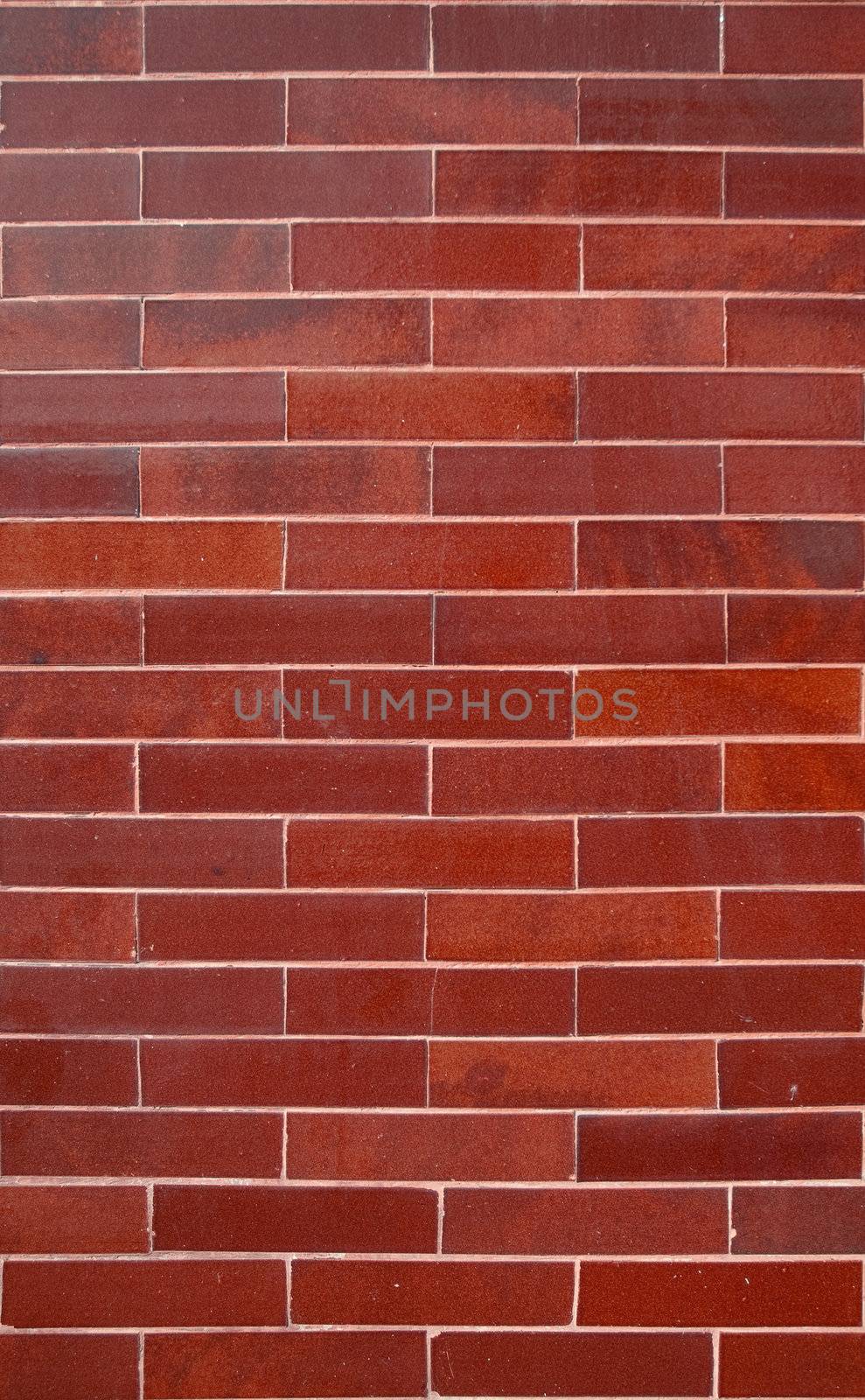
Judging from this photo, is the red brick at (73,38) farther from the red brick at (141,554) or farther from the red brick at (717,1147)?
the red brick at (717,1147)

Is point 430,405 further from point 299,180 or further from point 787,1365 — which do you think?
point 787,1365

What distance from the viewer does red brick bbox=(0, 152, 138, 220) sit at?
115 cm

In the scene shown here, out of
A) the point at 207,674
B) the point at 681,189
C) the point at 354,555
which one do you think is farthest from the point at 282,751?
the point at 681,189

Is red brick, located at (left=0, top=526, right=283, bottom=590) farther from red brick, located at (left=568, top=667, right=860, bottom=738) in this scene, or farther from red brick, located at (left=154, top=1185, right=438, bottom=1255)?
red brick, located at (left=154, top=1185, right=438, bottom=1255)

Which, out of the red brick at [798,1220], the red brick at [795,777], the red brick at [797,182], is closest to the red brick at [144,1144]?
the red brick at [798,1220]

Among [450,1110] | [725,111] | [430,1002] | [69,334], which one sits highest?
[725,111]

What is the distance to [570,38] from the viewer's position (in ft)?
3.72

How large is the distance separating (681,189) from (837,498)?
418mm

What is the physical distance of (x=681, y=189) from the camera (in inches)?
45.1

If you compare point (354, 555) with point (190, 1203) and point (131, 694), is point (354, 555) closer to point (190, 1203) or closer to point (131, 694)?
point (131, 694)

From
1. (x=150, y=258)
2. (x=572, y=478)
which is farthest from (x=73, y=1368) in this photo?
(x=150, y=258)

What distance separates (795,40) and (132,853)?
49.9 inches

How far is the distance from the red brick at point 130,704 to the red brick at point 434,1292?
67 centimetres

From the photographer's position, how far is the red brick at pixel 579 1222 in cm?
116
